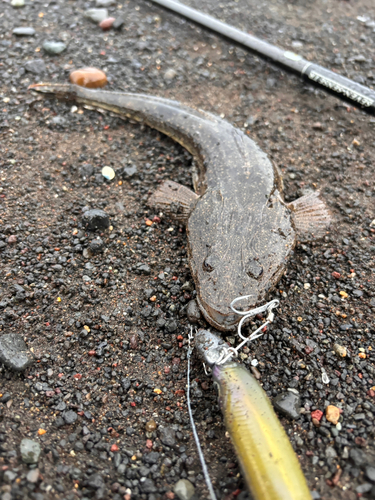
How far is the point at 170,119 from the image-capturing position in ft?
16.6

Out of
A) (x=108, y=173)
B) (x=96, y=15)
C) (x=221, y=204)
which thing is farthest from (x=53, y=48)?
(x=221, y=204)

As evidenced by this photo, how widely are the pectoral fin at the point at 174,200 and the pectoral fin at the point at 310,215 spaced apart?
108 cm

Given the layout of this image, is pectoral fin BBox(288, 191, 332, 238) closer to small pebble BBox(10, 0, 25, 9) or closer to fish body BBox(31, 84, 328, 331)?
fish body BBox(31, 84, 328, 331)

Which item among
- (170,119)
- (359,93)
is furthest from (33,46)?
(359,93)

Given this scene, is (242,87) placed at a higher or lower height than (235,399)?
higher

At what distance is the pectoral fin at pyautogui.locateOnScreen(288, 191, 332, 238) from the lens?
4152mm

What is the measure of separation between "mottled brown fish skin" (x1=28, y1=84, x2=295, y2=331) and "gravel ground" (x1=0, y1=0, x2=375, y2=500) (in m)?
0.27

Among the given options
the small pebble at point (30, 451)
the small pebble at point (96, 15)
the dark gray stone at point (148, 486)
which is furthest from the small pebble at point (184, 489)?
the small pebble at point (96, 15)

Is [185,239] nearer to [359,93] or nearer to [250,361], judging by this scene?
[250,361]

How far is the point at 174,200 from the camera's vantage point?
4.33m

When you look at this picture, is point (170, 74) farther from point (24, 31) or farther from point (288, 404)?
point (288, 404)

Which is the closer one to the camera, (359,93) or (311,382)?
(311,382)

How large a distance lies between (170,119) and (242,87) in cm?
138

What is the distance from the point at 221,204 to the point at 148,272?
3.23 feet
